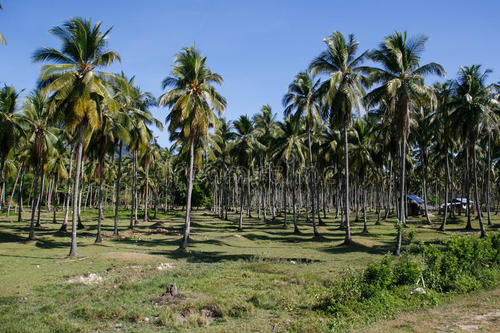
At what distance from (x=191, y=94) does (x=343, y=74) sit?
1069 centimetres

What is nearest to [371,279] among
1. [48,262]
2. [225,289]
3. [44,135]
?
[225,289]

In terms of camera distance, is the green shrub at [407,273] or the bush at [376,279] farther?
the green shrub at [407,273]

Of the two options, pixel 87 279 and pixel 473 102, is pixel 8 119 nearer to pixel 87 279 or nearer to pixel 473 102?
pixel 87 279

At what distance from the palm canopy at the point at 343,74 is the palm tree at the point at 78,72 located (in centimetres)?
1391

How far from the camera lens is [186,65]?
72.6 ft

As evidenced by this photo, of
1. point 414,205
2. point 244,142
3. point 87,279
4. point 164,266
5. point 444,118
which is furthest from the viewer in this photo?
point 414,205

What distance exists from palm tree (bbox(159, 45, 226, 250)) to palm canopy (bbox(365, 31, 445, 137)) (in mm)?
10232

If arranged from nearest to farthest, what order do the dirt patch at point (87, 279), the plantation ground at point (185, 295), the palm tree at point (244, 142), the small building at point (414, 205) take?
the plantation ground at point (185, 295) → the dirt patch at point (87, 279) → the palm tree at point (244, 142) → the small building at point (414, 205)

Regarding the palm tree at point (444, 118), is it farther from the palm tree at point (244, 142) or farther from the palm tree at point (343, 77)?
the palm tree at point (244, 142)

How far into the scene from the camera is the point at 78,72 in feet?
60.2

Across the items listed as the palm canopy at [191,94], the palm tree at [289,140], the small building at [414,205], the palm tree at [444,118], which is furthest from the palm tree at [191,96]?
the small building at [414,205]

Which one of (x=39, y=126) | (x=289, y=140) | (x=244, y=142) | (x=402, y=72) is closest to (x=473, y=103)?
(x=402, y=72)

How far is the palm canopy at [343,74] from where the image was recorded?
2373 centimetres

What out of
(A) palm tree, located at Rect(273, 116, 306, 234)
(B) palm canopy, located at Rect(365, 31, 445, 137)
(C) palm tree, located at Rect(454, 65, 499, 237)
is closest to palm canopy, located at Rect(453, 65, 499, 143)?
(C) palm tree, located at Rect(454, 65, 499, 237)
